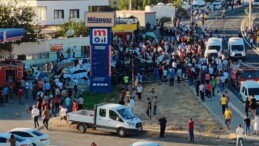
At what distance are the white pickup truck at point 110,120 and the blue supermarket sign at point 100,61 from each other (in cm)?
1094

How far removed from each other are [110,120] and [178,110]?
691 centimetres

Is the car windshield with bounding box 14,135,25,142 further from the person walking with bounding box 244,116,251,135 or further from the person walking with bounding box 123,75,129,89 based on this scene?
the person walking with bounding box 123,75,129,89

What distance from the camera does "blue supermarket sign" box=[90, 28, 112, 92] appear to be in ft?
155

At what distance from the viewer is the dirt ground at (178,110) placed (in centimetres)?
3697

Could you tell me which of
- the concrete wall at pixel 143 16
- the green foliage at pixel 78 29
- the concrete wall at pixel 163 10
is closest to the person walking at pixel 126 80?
the green foliage at pixel 78 29

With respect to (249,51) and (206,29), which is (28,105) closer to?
(249,51)

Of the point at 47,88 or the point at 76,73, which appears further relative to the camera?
the point at 76,73

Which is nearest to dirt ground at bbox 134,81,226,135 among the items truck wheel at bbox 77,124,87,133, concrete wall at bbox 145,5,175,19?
truck wheel at bbox 77,124,87,133

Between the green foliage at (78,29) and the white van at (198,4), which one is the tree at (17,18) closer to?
the green foliage at (78,29)

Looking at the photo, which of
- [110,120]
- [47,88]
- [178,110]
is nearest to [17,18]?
[47,88]

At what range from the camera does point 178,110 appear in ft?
136

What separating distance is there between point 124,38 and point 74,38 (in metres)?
8.65

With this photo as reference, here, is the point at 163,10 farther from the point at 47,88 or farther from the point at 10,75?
the point at 47,88

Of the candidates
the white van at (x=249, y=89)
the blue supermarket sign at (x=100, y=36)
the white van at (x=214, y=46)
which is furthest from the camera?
the white van at (x=214, y=46)
